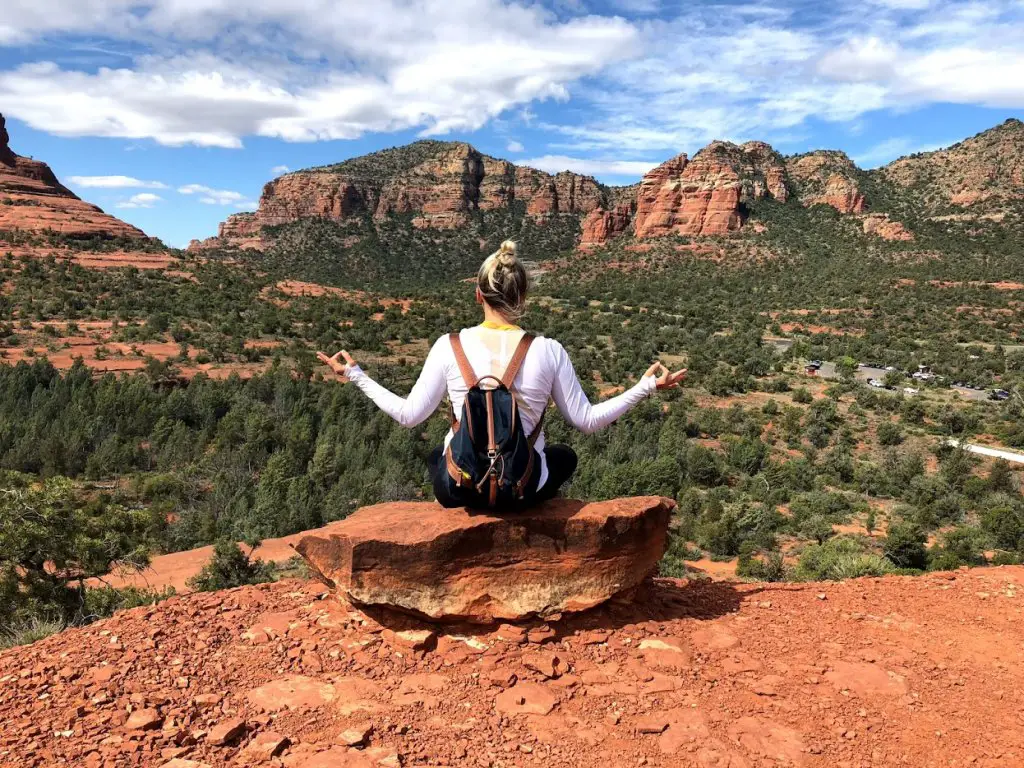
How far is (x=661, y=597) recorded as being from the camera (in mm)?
4121

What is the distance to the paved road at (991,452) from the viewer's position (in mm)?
23422

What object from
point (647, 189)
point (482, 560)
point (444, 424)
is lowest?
point (444, 424)

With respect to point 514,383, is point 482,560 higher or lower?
lower

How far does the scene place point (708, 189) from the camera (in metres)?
88.8

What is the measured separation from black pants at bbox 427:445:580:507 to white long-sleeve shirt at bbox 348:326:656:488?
0.33 meters

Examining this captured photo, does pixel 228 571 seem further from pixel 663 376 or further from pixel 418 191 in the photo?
pixel 418 191

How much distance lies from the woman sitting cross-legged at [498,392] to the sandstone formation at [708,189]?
91.2 m

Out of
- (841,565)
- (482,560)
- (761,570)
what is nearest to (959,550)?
(761,570)

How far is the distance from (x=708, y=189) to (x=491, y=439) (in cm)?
9578

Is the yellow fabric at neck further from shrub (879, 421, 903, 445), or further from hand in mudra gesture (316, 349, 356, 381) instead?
shrub (879, 421, 903, 445)

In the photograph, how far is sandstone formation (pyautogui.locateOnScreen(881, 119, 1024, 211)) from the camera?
2869 inches

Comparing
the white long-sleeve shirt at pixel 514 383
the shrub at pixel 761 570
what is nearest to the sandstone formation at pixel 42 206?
the shrub at pixel 761 570

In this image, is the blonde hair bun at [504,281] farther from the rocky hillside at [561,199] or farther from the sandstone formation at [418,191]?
the sandstone formation at [418,191]

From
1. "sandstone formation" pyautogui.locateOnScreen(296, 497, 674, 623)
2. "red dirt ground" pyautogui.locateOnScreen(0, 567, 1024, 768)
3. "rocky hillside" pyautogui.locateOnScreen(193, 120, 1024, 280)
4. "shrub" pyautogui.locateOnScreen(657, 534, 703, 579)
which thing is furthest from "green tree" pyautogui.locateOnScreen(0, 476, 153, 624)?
"rocky hillside" pyautogui.locateOnScreen(193, 120, 1024, 280)
